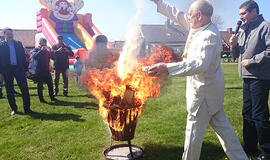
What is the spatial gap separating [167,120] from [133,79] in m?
2.67

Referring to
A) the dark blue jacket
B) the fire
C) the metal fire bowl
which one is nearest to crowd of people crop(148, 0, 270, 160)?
the fire

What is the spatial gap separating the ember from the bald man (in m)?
0.72

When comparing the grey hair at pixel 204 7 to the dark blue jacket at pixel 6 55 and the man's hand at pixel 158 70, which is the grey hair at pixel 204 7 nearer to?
the man's hand at pixel 158 70

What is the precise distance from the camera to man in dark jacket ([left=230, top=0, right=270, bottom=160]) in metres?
3.34

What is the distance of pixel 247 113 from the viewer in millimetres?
3695

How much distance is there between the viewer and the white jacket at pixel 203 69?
8.62 ft

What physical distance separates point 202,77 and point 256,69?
113 cm

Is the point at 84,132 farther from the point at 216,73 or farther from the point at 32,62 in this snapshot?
the point at 32,62

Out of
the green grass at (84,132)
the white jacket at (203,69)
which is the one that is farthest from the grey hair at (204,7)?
the green grass at (84,132)

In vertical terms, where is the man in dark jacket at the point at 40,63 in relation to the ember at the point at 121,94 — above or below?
above

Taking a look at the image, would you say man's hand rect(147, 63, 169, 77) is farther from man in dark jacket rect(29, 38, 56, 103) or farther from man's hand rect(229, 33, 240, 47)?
man in dark jacket rect(29, 38, 56, 103)

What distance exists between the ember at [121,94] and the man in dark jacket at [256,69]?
1476 millimetres

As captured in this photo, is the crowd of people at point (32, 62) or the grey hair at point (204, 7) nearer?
the grey hair at point (204, 7)

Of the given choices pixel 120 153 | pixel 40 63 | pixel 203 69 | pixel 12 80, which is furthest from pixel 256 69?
pixel 40 63
